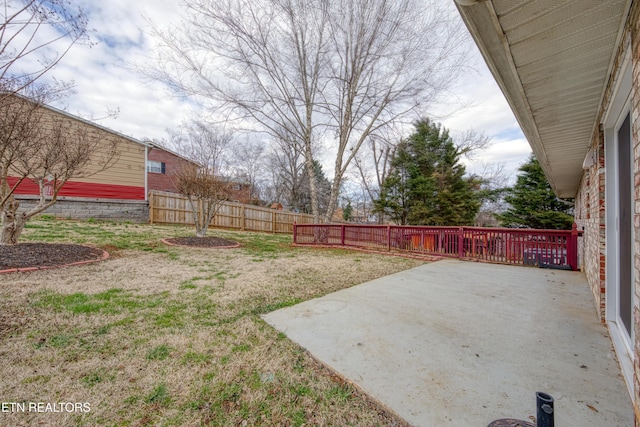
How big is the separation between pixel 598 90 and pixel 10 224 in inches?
349

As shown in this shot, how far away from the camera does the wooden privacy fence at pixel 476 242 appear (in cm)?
626

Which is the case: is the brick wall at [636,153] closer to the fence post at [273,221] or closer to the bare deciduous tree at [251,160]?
the fence post at [273,221]

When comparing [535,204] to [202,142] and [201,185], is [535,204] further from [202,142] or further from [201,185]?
[202,142]

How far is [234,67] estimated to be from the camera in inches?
419

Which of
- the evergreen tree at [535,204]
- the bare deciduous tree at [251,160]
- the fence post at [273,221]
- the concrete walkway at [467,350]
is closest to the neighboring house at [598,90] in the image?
the concrete walkway at [467,350]

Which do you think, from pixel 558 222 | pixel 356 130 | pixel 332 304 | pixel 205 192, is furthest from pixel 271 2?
pixel 558 222

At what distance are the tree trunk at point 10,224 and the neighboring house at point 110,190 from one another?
21.9 ft

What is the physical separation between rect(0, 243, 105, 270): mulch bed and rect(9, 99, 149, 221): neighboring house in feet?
23.4

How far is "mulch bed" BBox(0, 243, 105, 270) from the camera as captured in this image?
434cm

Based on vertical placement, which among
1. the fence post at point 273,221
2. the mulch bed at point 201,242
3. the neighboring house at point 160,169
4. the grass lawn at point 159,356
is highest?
the neighboring house at point 160,169

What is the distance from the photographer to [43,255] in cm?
484

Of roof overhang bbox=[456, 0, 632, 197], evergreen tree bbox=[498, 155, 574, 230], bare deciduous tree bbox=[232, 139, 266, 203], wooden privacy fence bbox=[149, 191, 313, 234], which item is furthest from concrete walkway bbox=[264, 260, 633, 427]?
bare deciduous tree bbox=[232, 139, 266, 203]

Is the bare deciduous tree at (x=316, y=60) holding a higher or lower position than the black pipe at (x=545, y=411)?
higher

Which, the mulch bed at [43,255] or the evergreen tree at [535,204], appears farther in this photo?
the evergreen tree at [535,204]
